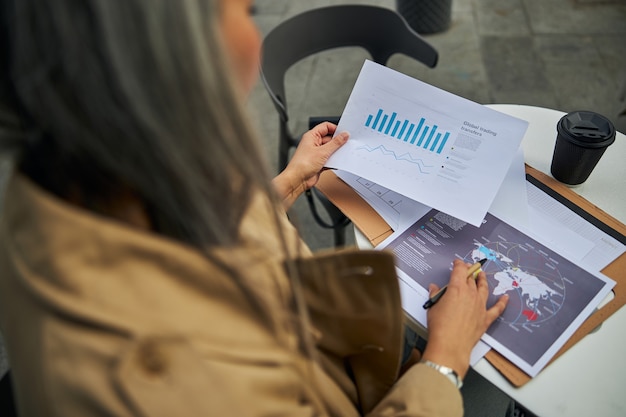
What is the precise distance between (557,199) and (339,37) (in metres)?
0.94

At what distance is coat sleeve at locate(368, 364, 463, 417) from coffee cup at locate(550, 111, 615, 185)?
0.52m

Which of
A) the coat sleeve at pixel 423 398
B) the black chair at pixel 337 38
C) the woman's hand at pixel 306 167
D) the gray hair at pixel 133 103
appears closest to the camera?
the gray hair at pixel 133 103

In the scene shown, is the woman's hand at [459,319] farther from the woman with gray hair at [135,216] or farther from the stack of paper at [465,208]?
the woman with gray hair at [135,216]

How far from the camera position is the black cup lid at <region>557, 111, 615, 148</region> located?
923mm

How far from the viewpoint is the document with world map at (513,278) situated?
30.5 inches

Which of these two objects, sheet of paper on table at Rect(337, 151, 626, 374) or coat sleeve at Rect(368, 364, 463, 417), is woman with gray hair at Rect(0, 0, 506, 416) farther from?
sheet of paper on table at Rect(337, 151, 626, 374)

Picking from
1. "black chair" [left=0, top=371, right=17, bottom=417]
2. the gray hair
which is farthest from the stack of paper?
"black chair" [left=0, top=371, right=17, bottom=417]

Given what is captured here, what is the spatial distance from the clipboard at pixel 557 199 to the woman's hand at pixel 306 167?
33 mm

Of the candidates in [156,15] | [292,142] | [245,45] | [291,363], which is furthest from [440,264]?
[292,142]

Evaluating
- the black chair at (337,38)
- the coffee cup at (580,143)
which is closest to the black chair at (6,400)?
the black chair at (337,38)

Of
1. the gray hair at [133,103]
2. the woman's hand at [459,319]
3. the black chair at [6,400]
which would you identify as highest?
the gray hair at [133,103]

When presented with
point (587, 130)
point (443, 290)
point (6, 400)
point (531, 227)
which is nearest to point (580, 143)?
point (587, 130)

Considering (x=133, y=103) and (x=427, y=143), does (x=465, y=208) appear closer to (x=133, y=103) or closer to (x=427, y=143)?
(x=427, y=143)

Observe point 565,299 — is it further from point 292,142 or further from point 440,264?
point 292,142
